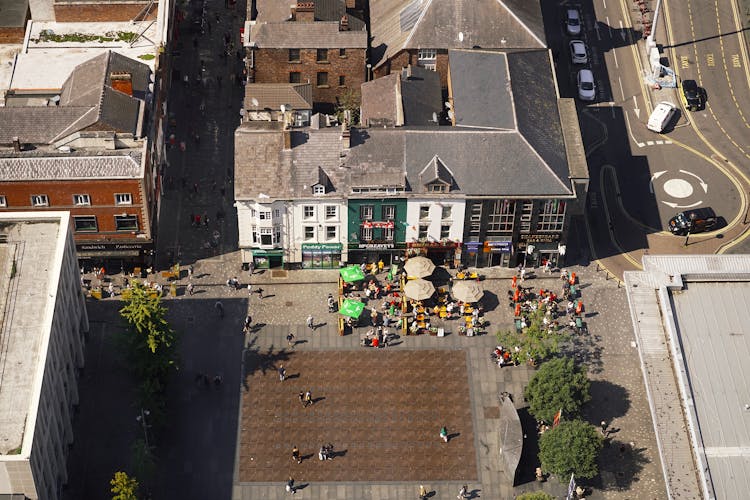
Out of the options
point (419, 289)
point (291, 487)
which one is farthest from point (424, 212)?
point (291, 487)

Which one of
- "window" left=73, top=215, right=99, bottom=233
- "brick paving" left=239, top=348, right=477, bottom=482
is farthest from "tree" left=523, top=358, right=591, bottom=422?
"window" left=73, top=215, right=99, bottom=233

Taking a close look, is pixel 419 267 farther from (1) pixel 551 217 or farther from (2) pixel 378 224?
(1) pixel 551 217

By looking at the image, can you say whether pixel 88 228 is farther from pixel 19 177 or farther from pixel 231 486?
pixel 231 486

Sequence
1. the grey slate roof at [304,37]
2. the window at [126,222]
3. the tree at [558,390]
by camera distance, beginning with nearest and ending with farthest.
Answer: the tree at [558,390]
the window at [126,222]
the grey slate roof at [304,37]

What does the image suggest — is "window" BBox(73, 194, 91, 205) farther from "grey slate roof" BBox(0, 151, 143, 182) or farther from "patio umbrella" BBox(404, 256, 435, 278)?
"patio umbrella" BBox(404, 256, 435, 278)

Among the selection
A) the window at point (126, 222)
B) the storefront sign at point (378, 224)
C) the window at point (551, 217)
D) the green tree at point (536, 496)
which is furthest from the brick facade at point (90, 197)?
the green tree at point (536, 496)

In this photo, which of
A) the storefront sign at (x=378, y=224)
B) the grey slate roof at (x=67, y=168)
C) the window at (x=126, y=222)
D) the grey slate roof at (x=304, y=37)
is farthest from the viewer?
the grey slate roof at (x=304, y=37)

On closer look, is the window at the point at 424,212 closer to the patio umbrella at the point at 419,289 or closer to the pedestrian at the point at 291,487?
the patio umbrella at the point at 419,289
